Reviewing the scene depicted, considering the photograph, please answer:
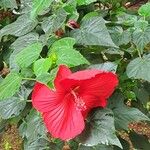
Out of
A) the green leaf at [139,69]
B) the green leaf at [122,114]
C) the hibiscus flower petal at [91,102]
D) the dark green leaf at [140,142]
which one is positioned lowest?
the dark green leaf at [140,142]

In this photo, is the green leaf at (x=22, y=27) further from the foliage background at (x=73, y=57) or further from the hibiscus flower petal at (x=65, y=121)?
the hibiscus flower petal at (x=65, y=121)

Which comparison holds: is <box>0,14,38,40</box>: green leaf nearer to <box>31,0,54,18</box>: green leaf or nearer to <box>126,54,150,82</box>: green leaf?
<box>31,0,54,18</box>: green leaf

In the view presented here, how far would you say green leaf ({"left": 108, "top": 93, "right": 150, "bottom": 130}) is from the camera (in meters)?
0.83

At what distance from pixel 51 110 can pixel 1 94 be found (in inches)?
4.0

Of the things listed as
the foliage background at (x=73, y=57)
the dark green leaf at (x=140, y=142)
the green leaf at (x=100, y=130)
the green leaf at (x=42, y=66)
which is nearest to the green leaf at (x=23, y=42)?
the foliage background at (x=73, y=57)

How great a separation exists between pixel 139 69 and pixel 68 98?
17cm

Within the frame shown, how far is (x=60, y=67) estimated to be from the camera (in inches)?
27.6

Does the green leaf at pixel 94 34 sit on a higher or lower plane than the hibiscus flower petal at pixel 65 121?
higher

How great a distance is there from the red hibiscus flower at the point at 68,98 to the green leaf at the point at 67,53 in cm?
4

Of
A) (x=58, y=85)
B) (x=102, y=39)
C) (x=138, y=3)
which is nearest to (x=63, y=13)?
(x=102, y=39)

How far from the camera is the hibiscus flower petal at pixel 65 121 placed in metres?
0.70

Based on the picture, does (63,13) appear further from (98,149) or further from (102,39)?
(98,149)

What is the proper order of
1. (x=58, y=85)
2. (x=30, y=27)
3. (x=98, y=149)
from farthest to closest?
(x=30, y=27) < (x=98, y=149) < (x=58, y=85)

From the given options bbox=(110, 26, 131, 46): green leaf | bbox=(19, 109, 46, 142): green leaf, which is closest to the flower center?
bbox=(19, 109, 46, 142): green leaf
